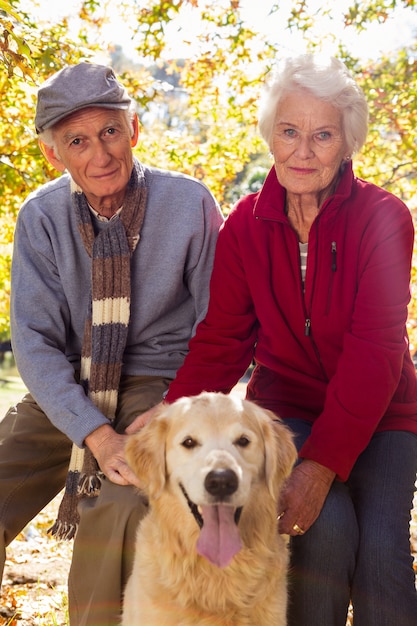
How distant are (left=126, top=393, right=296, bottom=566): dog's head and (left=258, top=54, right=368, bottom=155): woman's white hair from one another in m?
1.24

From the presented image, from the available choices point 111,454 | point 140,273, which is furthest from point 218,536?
point 140,273

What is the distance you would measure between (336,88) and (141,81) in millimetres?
3167

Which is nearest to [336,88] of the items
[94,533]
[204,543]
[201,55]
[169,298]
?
[169,298]

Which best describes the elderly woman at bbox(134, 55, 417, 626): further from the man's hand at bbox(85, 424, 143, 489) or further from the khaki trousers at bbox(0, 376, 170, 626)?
the khaki trousers at bbox(0, 376, 170, 626)

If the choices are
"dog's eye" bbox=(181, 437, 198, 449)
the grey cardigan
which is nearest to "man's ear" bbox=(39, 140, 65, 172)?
the grey cardigan

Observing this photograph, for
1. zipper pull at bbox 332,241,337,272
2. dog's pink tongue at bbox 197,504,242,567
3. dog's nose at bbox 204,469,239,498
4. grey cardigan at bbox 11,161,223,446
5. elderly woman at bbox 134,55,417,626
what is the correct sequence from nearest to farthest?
dog's nose at bbox 204,469,239,498 < dog's pink tongue at bbox 197,504,242,567 < elderly woman at bbox 134,55,417,626 < zipper pull at bbox 332,241,337,272 < grey cardigan at bbox 11,161,223,446

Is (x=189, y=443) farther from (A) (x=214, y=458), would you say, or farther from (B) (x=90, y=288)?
(B) (x=90, y=288)

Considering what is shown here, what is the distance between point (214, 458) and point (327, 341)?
0.86m

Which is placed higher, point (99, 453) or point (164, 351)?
point (164, 351)

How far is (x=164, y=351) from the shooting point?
336cm

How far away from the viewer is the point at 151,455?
2582mm

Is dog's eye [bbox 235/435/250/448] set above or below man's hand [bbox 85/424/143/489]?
A: above

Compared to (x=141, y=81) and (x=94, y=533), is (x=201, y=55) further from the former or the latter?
(x=94, y=533)

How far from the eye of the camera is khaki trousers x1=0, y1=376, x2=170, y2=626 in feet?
9.08
